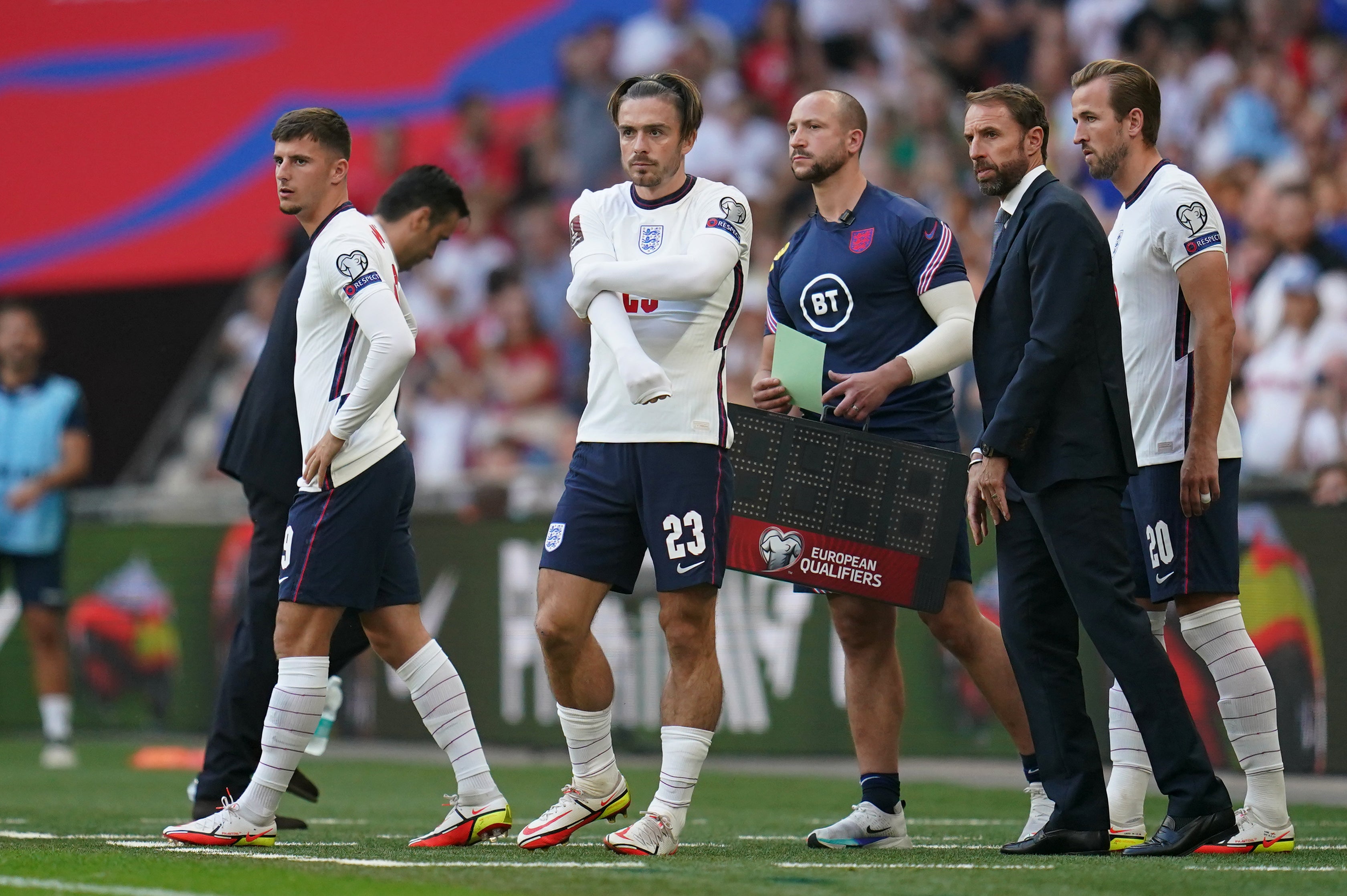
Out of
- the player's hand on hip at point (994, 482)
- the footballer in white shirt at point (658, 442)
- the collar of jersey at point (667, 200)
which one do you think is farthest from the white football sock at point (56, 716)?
the player's hand on hip at point (994, 482)

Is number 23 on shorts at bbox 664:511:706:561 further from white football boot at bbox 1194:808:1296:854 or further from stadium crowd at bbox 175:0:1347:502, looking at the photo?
stadium crowd at bbox 175:0:1347:502

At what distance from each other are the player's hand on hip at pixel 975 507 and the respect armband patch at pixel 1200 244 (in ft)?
3.11

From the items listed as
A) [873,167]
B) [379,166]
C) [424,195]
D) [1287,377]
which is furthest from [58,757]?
[379,166]

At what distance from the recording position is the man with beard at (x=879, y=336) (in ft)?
19.1

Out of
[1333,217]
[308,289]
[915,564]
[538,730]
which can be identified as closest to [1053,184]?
[915,564]

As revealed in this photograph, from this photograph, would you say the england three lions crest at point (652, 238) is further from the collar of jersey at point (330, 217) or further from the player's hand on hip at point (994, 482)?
the player's hand on hip at point (994, 482)

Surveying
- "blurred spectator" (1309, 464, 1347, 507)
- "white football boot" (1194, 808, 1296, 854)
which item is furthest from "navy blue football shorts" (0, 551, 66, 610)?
"white football boot" (1194, 808, 1296, 854)

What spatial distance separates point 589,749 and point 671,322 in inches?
54.2

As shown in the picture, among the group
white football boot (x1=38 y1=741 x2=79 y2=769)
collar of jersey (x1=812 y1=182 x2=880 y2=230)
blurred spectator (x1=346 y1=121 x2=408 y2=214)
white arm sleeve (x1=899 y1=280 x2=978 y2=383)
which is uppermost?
blurred spectator (x1=346 y1=121 x2=408 y2=214)

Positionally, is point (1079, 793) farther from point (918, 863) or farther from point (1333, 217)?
point (1333, 217)

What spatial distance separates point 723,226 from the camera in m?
5.20

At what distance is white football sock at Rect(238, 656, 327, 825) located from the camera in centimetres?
537

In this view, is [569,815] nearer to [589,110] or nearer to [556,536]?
[556,536]

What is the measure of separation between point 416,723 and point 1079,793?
21.5ft
